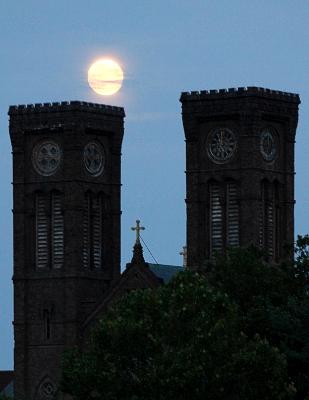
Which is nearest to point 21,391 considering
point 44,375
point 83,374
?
point 44,375

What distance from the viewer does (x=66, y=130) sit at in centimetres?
13738

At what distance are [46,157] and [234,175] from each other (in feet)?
37.8

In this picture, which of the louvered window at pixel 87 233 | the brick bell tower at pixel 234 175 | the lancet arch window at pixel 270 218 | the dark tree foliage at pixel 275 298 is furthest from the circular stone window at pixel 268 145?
the dark tree foliage at pixel 275 298

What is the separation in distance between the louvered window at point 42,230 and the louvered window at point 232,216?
35.6 ft

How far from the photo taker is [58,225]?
137375 mm

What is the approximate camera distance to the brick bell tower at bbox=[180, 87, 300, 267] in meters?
134

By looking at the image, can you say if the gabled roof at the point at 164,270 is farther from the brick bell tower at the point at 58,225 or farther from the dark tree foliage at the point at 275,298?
the dark tree foliage at the point at 275,298

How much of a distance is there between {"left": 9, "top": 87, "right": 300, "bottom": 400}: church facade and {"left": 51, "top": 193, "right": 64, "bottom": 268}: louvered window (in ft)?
0.18

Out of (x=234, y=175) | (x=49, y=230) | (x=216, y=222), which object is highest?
(x=234, y=175)

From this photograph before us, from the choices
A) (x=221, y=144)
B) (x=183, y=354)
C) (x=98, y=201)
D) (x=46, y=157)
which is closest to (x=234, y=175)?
(x=221, y=144)

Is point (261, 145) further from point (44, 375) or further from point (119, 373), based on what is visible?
point (119, 373)

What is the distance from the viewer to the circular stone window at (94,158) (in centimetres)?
13862

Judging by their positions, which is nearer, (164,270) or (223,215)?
(223,215)

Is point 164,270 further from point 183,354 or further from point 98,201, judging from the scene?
point 183,354
